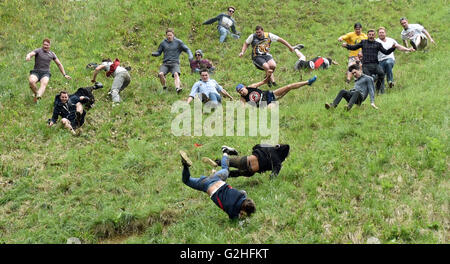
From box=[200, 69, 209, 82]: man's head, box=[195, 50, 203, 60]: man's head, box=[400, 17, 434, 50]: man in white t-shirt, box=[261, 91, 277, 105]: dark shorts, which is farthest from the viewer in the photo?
box=[400, 17, 434, 50]: man in white t-shirt

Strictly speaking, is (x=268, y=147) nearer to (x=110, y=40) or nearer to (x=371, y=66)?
(x=371, y=66)

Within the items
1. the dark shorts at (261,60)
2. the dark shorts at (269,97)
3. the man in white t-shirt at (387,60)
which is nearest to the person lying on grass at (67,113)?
the dark shorts at (269,97)

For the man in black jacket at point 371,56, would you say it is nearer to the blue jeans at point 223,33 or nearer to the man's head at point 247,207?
the man's head at point 247,207

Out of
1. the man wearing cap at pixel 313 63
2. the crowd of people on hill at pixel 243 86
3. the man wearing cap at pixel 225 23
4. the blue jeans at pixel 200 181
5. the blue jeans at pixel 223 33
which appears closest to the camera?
the blue jeans at pixel 200 181

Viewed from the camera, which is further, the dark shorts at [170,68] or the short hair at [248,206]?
the dark shorts at [170,68]

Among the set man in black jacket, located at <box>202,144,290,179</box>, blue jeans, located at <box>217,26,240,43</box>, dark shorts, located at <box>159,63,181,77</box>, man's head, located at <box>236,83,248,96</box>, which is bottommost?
man in black jacket, located at <box>202,144,290,179</box>

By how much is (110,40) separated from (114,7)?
338 cm

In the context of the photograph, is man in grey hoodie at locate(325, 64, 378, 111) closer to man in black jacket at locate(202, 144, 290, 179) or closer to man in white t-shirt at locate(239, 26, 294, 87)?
man in black jacket at locate(202, 144, 290, 179)

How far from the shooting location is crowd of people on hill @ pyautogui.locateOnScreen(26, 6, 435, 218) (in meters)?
9.27

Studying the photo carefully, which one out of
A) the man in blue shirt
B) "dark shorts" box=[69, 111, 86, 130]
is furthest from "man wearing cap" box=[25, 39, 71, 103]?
the man in blue shirt

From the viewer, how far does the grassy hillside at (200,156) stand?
8477mm

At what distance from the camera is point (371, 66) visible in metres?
14.5

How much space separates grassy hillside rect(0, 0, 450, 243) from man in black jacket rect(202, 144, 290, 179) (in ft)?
1.02

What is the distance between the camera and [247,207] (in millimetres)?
8539
